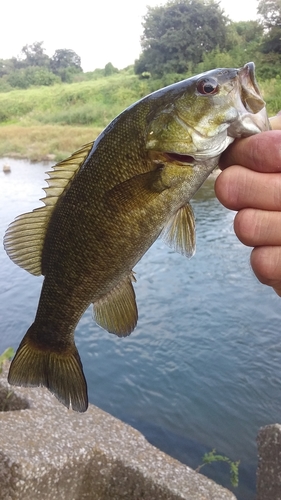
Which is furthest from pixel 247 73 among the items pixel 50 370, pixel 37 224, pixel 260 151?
pixel 50 370

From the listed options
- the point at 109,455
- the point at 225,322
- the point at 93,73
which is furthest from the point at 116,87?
the point at 109,455

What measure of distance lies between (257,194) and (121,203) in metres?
0.46

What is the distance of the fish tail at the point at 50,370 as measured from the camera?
6.01 ft

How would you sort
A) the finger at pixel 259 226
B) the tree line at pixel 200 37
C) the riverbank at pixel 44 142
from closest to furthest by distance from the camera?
the finger at pixel 259 226 < the riverbank at pixel 44 142 < the tree line at pixel 200 37

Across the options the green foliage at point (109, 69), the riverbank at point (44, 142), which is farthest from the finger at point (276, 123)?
the green foliage at point (109, 69)

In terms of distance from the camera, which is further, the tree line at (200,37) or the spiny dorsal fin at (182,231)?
the tree line at (200,37)

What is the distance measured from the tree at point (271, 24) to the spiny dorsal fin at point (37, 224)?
2612cm

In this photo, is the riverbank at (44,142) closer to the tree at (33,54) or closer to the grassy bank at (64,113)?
the grassy bank at (64,113)

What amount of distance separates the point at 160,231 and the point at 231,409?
5653 millimetres

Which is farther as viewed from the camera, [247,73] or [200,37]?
[200,37]

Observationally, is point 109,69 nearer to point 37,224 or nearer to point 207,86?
point 37,224

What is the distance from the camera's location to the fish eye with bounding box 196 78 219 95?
153 cm

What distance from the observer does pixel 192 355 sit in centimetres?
777

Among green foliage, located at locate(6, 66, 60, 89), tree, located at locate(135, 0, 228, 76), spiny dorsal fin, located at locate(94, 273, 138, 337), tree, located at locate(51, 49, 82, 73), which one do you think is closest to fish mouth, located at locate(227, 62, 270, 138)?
spiny dorsal fin, located at locate(94, 273, 138, 337)
